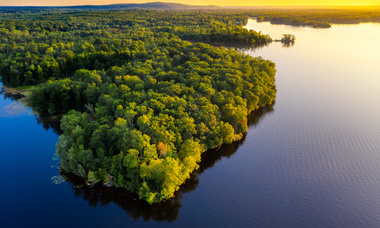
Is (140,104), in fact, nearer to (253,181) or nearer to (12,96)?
(253,181)

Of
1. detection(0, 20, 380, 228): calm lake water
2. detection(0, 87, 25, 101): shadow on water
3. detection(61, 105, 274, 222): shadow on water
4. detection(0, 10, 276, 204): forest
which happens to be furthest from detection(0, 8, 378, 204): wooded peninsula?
detection(0, 87, 25, 101): shadow on water

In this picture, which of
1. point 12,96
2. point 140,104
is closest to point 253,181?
point 140,104

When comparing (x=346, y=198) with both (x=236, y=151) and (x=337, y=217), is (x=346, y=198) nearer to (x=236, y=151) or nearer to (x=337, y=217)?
(x=337, y=217)

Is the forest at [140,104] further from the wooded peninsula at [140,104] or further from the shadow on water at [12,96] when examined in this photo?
the shadow on water at [12,96]

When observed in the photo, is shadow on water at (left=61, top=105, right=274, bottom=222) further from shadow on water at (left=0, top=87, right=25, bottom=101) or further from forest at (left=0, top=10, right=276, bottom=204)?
shadow on water at (left=0, top=87, right=25, bottom=101)

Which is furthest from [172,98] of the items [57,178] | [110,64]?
[110,64]

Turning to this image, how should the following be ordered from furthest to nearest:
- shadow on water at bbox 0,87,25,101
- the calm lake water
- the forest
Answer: shadow on water at bbox 0,87,25,101 < the forest < the calm lake water

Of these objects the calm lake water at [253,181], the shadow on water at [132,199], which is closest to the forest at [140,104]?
the shadow on water at [132,199]
